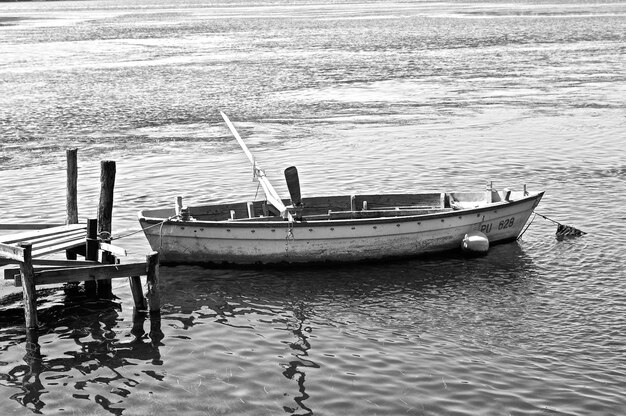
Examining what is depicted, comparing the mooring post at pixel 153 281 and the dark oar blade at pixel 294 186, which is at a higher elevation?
Answer: the dark oar blade at pixel 294 186

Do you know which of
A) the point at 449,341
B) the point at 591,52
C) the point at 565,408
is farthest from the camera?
the point at 591,52

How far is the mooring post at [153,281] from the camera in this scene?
62.2 feet

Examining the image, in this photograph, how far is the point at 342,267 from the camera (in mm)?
22859

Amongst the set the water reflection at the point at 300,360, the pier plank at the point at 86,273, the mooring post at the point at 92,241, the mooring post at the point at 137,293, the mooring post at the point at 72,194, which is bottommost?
the water reflection at the point at 300,360

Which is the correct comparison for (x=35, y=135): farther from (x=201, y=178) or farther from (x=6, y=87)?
(x=6, y=87)

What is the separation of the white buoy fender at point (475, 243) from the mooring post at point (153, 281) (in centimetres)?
810

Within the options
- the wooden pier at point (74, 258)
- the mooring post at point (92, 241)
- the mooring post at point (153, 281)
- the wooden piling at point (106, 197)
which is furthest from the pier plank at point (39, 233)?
the mooring post at point (153, 281)

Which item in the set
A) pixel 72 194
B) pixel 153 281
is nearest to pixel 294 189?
pixel 153 281

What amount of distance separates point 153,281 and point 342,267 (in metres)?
5.48

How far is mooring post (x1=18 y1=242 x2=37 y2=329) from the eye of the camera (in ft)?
59.3

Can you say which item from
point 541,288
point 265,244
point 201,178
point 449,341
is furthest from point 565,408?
point 201,178

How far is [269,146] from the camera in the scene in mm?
37250

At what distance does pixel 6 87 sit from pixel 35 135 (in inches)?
641

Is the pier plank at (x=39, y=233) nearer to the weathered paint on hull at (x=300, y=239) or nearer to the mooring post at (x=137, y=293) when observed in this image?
the weathered paint on hull at (x=300, y=239)
